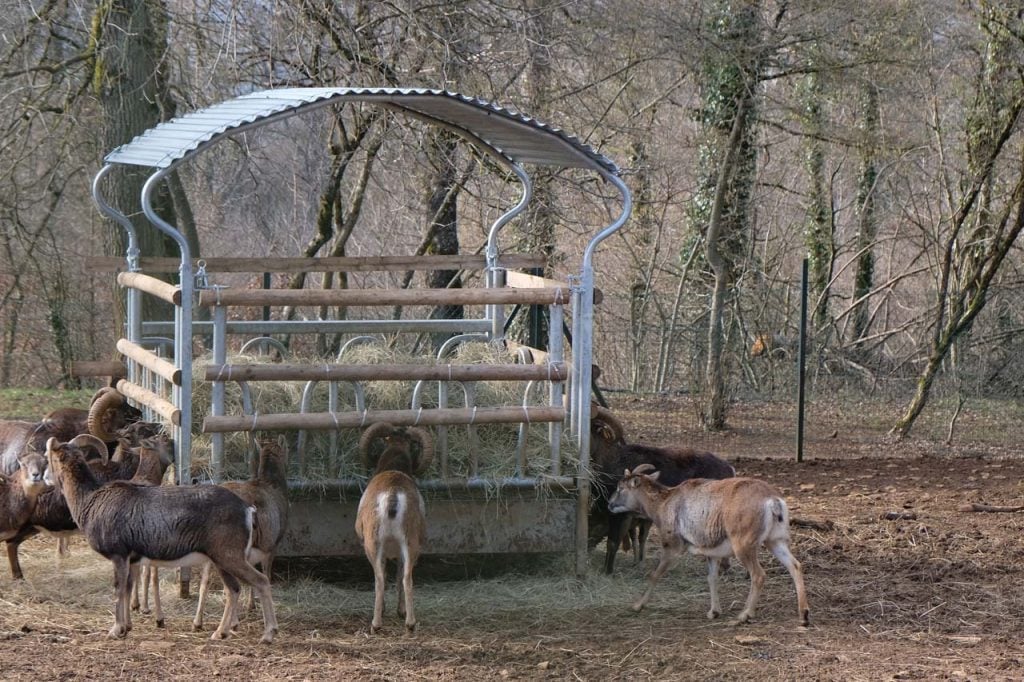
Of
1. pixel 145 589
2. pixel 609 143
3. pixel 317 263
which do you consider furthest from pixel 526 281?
pixel 609 143

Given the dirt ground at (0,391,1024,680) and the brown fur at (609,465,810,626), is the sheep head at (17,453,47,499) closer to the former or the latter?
the dirt ground at (0,391,1024,680)

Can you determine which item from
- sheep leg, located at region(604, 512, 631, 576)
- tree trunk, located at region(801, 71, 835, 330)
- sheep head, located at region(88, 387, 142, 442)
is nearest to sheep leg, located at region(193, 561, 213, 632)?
sheep head, located at region(88, 387, 142, 442)

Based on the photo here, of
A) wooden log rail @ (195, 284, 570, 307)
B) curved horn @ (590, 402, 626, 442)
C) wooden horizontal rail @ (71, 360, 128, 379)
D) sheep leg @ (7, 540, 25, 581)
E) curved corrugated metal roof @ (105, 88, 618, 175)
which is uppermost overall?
curved corrugated metal roof @ (105, 88, 618, 175)

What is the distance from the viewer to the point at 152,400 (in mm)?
8250

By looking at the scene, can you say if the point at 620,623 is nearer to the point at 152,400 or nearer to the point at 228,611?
the point at 228,611

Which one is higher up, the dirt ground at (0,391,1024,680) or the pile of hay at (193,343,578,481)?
the pile of hay at (193,343,578,481)

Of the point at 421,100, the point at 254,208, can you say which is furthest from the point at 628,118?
the point at 421,100

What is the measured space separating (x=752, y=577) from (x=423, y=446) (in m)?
2.24

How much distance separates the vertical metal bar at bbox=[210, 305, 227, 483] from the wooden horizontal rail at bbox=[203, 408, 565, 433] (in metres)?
0.15

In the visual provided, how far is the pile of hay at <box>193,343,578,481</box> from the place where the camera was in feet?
26.0

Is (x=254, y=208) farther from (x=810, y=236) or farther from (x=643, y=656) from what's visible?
(x=643, y=656)

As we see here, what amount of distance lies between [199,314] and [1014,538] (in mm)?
9802

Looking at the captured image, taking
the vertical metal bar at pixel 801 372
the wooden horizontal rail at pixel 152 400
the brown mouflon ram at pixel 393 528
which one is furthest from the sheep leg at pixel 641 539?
the vertical metal bar at pixel 801 372

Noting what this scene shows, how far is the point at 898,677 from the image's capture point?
6.44 metres
